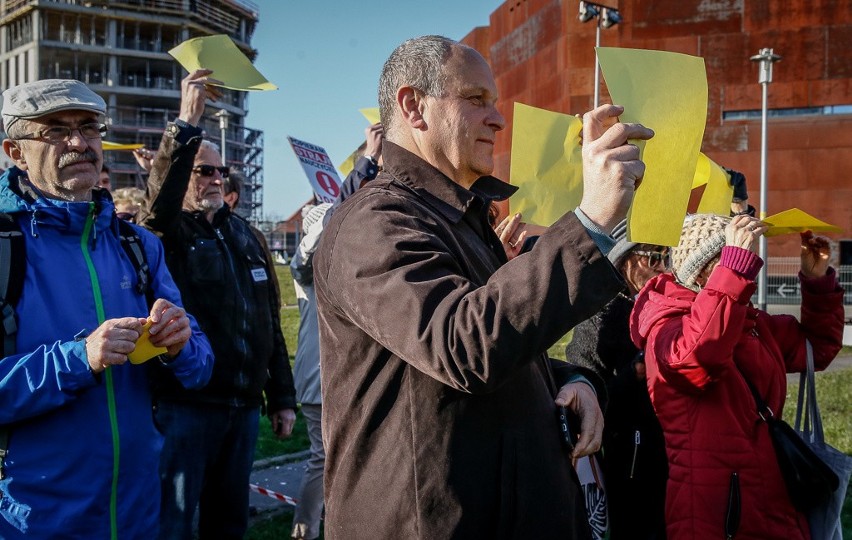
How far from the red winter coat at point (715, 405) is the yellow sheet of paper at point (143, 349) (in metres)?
1.82

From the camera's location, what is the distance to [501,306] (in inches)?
57.0

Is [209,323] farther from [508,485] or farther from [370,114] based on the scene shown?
[508,485]

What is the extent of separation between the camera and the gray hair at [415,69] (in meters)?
1.86

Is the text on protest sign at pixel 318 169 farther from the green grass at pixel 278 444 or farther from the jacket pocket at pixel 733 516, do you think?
the jacket pocket at pixel 733 516

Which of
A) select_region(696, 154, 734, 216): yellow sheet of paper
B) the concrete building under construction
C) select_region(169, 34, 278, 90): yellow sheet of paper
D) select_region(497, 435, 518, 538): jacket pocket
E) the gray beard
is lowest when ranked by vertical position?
select_region(497, 435, 518, 538): jacket pocket

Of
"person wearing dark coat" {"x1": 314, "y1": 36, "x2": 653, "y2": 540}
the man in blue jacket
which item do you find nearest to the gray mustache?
the man in blue jacket

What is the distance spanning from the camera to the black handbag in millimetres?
2814

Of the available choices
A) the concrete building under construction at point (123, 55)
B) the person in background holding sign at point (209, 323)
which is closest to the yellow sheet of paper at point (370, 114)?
the person in background holding sign at point (209, 323)

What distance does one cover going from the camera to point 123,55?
6756 cm

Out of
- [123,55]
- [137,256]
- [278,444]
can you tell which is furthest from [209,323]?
[123,55]

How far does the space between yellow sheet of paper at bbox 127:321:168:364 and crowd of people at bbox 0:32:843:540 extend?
0.6 inches

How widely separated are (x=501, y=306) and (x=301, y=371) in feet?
12.9

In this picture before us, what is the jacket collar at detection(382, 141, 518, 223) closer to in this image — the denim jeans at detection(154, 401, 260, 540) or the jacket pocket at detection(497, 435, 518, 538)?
the jacket pocket at detection(497, 435, 518, 538)

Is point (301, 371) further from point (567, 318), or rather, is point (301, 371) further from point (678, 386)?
point (567, 318)
